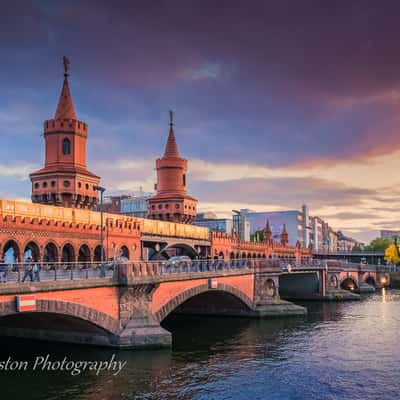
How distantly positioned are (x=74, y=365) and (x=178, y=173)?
263 ft

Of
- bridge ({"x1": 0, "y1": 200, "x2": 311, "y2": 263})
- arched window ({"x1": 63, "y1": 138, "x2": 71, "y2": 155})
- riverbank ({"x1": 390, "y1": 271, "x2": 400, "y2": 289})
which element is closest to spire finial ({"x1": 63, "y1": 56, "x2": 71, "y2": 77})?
arched window ({"x1": 63, "y1": 138, "x2": 71, "y2": 155})

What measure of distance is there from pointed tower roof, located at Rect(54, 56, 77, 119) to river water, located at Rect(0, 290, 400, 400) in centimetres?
4258

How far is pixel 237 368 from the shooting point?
1512 inches

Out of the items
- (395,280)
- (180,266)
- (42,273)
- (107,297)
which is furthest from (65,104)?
(395,280)

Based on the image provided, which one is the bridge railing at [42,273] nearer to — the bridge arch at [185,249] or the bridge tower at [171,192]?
the bridge arch at [185,249]

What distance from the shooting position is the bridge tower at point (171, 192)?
113562mm

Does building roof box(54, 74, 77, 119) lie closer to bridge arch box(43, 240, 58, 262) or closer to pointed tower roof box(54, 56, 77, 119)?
pointed tower roof box(54, 56, 77, 119)

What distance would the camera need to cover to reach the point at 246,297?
219ft

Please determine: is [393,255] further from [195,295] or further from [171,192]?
[195,295]

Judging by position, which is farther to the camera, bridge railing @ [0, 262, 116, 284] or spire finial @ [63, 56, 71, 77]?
spire finial @ [63, 56, 71, 77]

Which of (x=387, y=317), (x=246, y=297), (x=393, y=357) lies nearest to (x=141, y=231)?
(x=246, y=297)

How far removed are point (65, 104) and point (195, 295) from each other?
41.1m

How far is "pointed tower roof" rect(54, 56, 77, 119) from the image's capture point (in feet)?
282

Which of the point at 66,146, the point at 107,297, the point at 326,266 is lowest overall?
the point at 107,297
